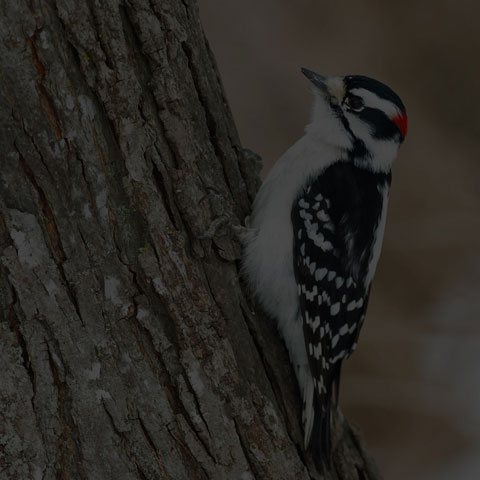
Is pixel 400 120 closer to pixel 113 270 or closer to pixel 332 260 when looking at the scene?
pixel 332 260

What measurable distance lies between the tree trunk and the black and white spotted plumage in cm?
52

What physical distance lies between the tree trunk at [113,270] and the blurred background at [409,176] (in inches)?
104

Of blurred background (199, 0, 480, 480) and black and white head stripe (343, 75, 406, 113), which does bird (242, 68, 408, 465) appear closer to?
black and white head stripe (343, 75, 406, 113)

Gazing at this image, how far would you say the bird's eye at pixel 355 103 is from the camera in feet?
9.73

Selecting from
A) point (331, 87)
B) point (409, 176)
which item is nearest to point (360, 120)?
point (331, 87)

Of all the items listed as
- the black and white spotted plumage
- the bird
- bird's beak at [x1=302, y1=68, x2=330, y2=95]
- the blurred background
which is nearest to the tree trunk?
the bird

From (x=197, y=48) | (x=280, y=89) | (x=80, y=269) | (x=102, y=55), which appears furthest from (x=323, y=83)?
(x=280, y=89)

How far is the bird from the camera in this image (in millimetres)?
2652

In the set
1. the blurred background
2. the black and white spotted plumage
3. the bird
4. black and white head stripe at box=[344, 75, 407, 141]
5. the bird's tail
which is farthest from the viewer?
the blurred background

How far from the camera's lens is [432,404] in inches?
192

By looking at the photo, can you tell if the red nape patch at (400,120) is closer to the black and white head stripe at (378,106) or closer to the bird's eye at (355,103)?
the black and white head stripe at (378,106)

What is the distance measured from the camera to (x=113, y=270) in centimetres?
209

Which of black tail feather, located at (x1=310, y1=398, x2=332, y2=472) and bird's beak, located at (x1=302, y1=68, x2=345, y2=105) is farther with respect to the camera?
bird's beak, located at (x1=302, y1=68, x2=345, y2=105)

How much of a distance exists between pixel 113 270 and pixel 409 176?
361cm
